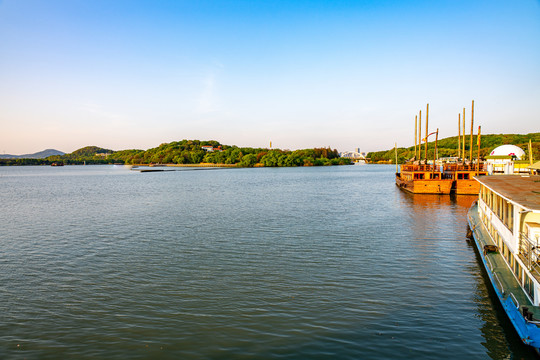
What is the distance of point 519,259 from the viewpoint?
11.0 metres

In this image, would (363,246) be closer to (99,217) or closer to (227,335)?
(227,335)

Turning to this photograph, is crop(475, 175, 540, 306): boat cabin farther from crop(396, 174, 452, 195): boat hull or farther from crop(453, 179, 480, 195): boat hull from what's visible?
crop(453, 179, 480, 195): boat hull

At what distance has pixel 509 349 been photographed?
9820 millimetres

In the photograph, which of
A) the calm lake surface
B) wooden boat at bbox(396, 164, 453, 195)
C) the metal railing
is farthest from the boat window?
wooden boat at bbox(396, 164, 453, 195)

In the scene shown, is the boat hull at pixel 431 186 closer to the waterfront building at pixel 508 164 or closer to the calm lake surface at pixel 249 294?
the waterfront building at pixel 508 164

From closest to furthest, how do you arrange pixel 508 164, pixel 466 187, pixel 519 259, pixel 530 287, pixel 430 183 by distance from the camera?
pixel 530 287 → pixel 519 259 → pixel 508 164 → pixel 466 187 → pixel 430 183

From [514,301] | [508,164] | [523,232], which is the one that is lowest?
[514,301]

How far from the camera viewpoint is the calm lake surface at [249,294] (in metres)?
10.1

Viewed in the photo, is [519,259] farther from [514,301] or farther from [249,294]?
[249,294]

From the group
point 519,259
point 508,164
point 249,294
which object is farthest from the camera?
point 508,164

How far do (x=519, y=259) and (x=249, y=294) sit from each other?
9315 mm

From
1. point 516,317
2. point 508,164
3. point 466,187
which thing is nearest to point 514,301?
point 516,317

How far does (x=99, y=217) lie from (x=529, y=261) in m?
32.5

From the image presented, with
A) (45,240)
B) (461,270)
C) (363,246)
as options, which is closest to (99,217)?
(45,240)
